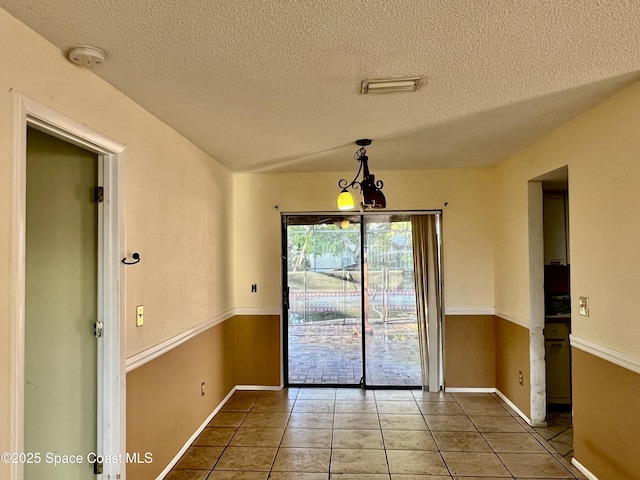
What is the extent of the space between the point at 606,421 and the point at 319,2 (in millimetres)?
2827

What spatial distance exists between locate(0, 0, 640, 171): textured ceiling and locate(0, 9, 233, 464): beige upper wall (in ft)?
0.39

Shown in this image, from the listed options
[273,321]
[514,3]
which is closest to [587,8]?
[514,3]

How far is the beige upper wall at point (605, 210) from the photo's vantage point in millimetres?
2119

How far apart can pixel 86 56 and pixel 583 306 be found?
10.6 feet

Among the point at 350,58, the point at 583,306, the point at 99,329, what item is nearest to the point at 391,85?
the point at 350,58

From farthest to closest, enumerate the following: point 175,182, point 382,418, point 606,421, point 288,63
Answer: point 382,418 < point 175,182 < point 606,421 < point 288,63

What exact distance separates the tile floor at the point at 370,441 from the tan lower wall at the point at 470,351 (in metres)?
0.18

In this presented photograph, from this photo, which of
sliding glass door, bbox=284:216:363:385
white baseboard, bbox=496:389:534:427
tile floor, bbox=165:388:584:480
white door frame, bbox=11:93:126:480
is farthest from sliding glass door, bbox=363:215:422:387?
white door frame, bbox=11:93:126:480

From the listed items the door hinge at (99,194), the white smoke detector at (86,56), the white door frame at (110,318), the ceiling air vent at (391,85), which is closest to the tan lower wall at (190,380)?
the white door frame at (110,318)

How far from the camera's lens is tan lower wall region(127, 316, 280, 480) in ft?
7.77

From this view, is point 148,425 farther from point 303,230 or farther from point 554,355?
point 554,355

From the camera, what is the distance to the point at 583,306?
2.60 meters

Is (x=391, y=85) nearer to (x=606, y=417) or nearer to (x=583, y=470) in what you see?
(x=606, y=417)

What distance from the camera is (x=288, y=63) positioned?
1845 millimetres
